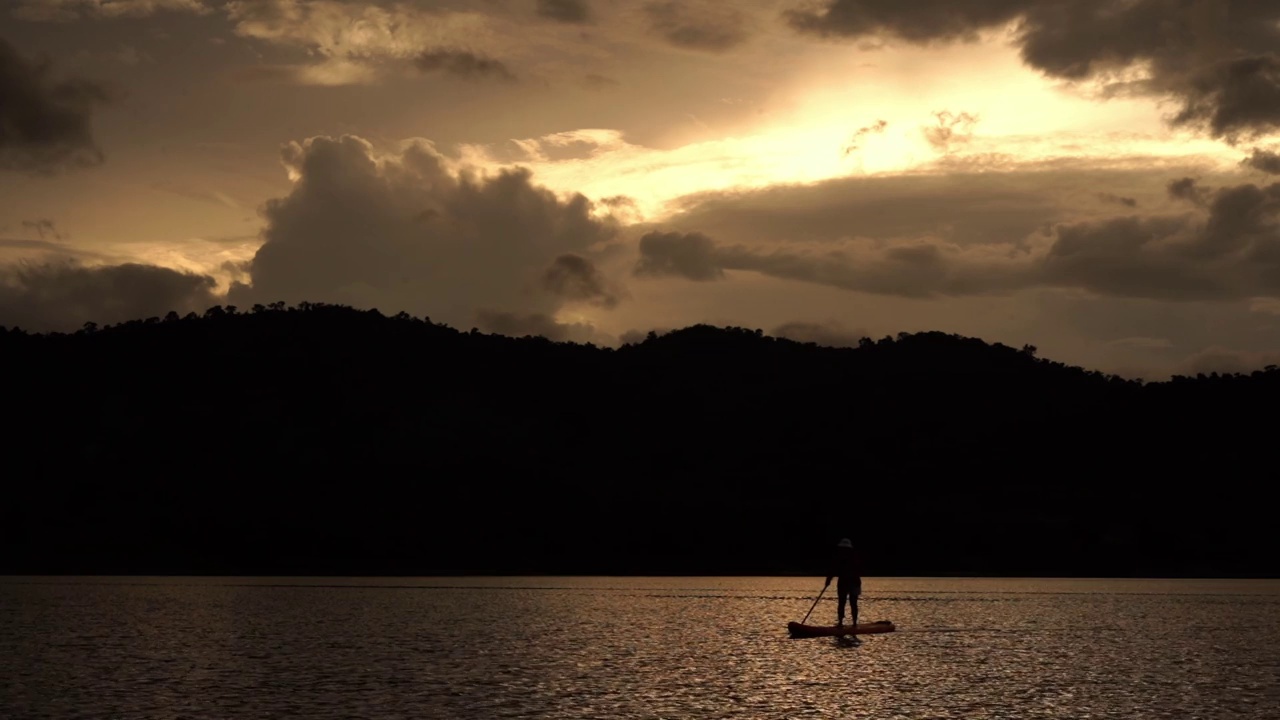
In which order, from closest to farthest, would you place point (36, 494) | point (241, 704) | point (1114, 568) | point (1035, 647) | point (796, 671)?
point (241, 704) → point (796, 671) → point (1035, 647) → point (1114, 568) → point (36, 494)

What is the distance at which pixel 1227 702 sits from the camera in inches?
1428

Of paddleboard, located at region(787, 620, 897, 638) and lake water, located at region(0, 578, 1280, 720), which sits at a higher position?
paddleboard, located at region(787, 620, 897, 638)

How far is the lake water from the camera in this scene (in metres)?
35.3

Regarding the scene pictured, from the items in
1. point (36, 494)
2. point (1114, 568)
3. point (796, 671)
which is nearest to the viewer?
point (796, 671)

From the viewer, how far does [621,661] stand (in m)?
47.6

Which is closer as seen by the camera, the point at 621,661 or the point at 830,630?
the point at 621,661

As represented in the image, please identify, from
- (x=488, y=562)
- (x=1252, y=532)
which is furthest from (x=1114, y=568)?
(x=488, y=562)

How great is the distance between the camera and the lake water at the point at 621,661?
35.3 metres

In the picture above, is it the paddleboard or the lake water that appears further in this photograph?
the paddleboard

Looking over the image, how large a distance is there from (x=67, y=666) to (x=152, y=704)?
11.9 metres

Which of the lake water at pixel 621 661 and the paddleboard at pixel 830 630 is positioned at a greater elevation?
the paddleboard at pixel 830 630

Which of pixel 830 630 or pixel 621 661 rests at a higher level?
pixel 830 630

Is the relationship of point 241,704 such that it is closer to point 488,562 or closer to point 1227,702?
point 1227,702

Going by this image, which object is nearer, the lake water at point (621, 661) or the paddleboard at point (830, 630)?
the lake water at point (621, 661)
